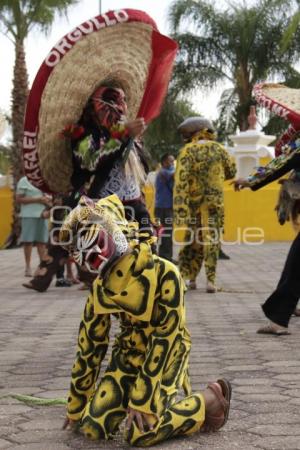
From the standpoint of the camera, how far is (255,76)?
1086 inches

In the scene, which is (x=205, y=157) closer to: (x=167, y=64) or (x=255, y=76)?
(x=167, y=64)

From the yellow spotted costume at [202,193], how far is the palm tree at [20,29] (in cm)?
1345

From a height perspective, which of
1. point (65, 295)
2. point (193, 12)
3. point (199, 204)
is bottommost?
point (65, 295)

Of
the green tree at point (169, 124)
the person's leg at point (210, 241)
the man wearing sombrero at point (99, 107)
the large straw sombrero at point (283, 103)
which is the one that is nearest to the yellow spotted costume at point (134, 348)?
the man wearing sombrero at point (99, 107)

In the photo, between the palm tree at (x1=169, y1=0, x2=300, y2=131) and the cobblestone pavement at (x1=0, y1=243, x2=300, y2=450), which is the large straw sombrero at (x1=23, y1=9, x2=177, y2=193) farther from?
the palm tree at (x1=169, y1=0, x2=300, y2=131)

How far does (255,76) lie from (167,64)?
22709mm

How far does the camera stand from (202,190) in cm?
897

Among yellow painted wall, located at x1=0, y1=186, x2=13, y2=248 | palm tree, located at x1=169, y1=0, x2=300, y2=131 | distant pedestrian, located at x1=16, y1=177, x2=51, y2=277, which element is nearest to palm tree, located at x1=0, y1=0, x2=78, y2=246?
yellow painted wall, located at x1=0, y1=186, x2=13, y2=248

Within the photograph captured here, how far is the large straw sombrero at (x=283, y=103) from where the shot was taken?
5.82 m

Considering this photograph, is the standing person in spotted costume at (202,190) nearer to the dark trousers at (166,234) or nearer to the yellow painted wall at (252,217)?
the dark trousers at (166,234)

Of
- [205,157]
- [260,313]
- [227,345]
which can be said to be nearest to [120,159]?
[227,345]

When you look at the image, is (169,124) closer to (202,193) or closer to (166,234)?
(166,234)

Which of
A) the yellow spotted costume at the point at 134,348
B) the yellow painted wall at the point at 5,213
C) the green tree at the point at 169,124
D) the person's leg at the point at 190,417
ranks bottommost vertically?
the yellow painted wall at the point at 5,213

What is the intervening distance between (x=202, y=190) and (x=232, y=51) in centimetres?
1943
